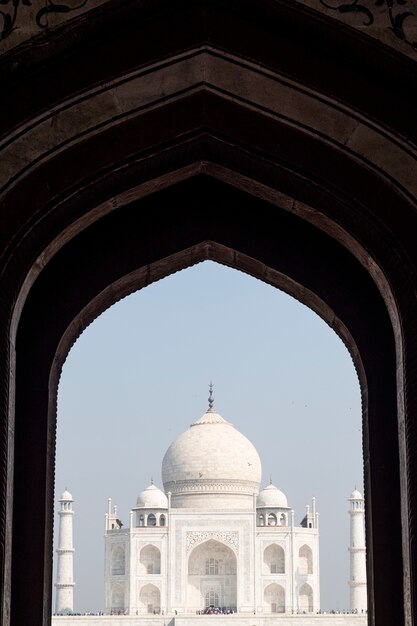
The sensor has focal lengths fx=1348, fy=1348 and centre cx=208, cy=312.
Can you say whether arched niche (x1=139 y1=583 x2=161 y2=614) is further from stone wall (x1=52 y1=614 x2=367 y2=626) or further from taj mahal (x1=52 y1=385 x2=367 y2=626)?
stone wall (x1=52 y1=614 x2=367 y2=626)

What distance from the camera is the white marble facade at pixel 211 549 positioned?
46.4 m

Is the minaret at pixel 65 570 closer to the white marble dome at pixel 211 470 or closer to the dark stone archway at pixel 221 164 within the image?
the white marble dome at pixel 211 470

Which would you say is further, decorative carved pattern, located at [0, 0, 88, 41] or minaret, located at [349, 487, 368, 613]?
minaret, located at [349, 487, 368, 613]

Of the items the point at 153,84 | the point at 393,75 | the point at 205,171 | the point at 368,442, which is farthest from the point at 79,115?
the point at 368,442

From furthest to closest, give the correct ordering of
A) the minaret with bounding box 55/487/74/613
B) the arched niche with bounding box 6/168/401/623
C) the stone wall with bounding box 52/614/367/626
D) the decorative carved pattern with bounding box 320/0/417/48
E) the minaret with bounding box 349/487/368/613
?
1. the minaret with bounding box 55/487/74/613
2. the minaret with bounding box 349/487/368/613
3. the stone wall with bounding box 52/614/367/626
4. the arched niche with bounding box 6/168/401/623
5. the decorative carved pattern with bounding box 320/0/417/48

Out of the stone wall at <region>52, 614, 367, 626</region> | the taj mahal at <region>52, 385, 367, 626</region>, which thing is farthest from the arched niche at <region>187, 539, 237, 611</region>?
the stone wall at <region>52, 614, 367, 626</region>

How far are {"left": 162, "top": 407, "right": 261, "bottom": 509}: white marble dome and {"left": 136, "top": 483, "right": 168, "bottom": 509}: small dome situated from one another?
170 cm

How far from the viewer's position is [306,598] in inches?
1932

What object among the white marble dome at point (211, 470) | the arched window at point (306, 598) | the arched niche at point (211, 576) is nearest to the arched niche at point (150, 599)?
the arched niche at point (211, 576)

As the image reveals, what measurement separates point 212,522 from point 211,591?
301cm

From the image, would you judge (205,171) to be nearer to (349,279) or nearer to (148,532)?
(349,279)

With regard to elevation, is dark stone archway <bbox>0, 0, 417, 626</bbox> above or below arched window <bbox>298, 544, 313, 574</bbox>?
below

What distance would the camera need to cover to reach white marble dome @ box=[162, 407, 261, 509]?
47094 mm

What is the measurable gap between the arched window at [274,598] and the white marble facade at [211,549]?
0.04 m
